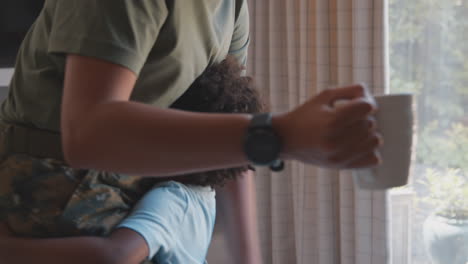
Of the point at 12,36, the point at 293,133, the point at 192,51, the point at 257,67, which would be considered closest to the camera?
the point at 293,133

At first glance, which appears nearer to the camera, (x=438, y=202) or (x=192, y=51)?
(x=192, y=51)

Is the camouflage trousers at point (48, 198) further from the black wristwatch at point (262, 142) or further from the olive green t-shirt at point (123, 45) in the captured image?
the black wristwatch at point (262, 142)

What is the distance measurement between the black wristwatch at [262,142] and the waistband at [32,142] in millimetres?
452

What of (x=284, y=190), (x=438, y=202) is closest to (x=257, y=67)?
(x=284, y=190)

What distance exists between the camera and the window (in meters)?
2.33

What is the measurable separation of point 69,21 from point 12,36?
61.8 inches

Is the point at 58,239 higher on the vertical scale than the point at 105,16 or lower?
lower

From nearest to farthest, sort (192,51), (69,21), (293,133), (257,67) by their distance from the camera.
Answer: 1. (293,133)
2. (69,21)
3. (192,51)
4. (257,67)

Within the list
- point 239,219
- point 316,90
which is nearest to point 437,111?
point 316,90

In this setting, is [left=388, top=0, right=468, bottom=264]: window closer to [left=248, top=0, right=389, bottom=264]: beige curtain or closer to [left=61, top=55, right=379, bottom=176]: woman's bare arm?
[left=248, top=0, right=389, bottom=264]: beige curtain

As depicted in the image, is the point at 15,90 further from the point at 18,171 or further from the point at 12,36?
the point at 12,36

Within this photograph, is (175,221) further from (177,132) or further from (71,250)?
(177,132)

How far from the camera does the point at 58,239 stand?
3.05 feet

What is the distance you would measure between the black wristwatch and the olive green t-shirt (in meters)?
0.19
